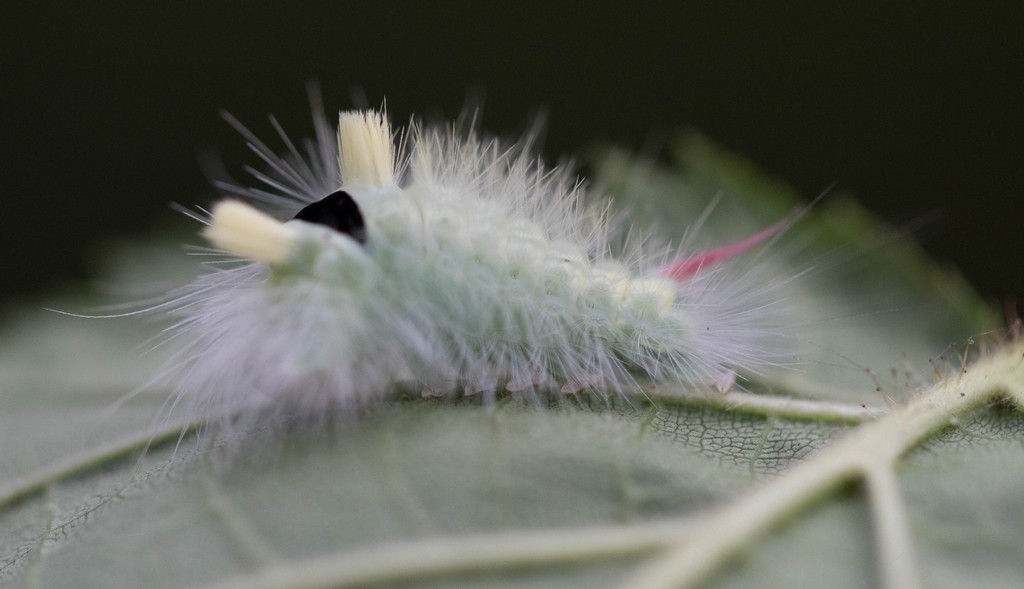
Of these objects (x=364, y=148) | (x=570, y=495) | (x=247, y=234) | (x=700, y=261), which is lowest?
(x=570, y=495)

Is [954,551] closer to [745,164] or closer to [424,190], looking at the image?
[424,190]

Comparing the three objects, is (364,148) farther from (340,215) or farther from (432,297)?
(432,297)

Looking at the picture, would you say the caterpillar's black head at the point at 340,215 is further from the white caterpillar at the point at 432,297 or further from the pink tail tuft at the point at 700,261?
the pink tail tuft at the point at 700,261

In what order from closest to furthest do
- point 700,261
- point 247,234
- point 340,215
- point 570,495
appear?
point 570,495, point 247,234, point 340,215, point 700,261

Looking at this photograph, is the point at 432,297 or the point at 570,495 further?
the point at 432,297

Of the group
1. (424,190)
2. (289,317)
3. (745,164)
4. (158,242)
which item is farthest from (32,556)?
(745,164)

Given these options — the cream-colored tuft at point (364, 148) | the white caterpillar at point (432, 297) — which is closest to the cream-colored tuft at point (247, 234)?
the white caterpillar at point (432, 297)

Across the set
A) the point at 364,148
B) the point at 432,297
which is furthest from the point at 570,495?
the point at 364,148

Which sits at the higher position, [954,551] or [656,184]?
[656,184]
